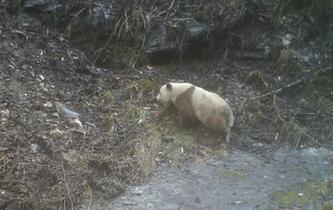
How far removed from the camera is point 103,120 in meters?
5.51

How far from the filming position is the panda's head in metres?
5.71

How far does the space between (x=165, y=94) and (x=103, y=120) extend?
0.71 m

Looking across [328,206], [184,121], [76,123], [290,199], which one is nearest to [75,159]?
[76,123]

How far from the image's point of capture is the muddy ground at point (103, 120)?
4.61 meters

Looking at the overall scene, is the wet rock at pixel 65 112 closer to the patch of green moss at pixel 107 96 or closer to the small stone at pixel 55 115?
the small stone at pixel 55 115

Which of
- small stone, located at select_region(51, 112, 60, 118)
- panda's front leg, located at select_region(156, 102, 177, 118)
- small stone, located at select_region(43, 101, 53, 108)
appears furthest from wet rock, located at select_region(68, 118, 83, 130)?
panda's front leg, located at select_region(156, 102, 177, 118)

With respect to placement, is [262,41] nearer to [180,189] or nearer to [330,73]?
[330,73]

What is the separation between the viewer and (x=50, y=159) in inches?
186

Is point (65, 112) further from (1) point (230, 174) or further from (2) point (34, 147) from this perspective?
(1) point (230, 174)

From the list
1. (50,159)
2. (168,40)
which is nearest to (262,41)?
(168,40)

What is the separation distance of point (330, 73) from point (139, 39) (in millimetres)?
2217

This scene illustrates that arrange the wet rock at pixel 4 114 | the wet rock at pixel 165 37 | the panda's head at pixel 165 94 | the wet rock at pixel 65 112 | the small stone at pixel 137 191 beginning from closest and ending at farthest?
the small stone at pixel 137 191, the wet rock at pixel 4 114, the wet rock at pixel 65 112, the panda's head at pixel 165 94, the wet rock at pixel 165 37

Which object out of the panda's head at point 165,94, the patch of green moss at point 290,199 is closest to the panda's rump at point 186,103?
the panda's head at point 165,94

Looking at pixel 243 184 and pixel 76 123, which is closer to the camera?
pixel 243 184
